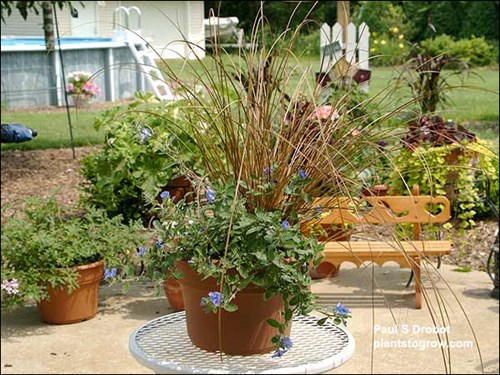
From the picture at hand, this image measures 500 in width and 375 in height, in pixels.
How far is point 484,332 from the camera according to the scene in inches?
165

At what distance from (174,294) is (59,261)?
0.59 meters

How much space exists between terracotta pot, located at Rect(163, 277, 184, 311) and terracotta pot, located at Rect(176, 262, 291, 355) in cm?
244

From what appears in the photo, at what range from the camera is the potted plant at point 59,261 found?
4.30m

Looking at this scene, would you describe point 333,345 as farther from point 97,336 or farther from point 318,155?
point 97,336

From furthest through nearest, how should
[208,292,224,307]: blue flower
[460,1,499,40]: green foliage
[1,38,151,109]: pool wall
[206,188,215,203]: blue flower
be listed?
[460,1,499,40]: green foliage → [1,38,151,109]: pool wall → [206,188,215,203]: blue flower → [208,292,224,307]: blue flower

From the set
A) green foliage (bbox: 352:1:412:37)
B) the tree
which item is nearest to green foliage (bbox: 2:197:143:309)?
the tree

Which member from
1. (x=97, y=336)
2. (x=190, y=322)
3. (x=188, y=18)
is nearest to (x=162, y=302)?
(x=97, y=336)

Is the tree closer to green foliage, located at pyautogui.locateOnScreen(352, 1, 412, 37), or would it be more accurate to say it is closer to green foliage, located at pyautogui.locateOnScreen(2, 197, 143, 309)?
green foliage, located at pyautogui.locateOnScreen(2, 197, 143, 309)

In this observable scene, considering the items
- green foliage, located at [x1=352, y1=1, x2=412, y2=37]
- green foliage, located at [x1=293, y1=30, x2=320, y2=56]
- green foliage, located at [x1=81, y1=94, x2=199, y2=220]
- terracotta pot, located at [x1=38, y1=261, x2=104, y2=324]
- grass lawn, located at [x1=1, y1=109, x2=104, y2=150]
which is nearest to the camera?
green foliage, located at [x1=293, y1=30, x2=320, y2=56]

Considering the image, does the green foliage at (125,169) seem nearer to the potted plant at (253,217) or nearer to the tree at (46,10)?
the tree at (46,10)

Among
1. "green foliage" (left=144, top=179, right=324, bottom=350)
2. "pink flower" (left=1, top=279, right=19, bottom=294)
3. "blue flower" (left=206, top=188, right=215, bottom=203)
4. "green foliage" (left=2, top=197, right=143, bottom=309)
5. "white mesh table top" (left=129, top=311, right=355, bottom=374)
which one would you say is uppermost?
"blue flower" (left=206, top=188, right=215, bottom=203)

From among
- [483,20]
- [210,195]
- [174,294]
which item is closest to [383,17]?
[483,20]

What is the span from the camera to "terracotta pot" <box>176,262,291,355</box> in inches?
78.1

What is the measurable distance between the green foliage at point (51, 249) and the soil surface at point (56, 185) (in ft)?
3.59
